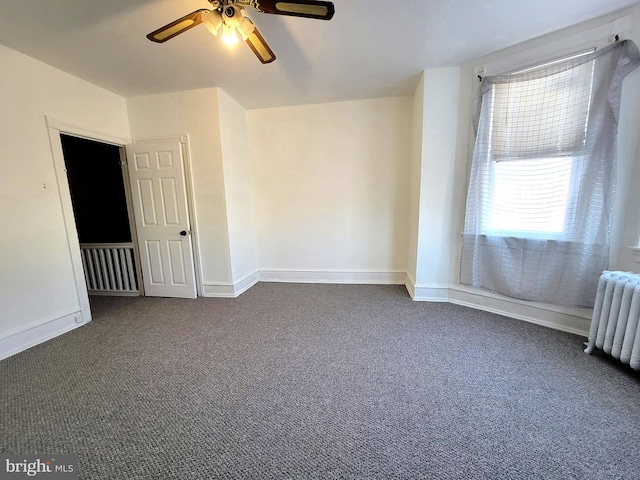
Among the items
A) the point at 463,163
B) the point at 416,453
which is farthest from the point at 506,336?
the point at 463,163

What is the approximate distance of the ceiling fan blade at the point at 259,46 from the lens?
5.38 feet

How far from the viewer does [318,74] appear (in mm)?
2652

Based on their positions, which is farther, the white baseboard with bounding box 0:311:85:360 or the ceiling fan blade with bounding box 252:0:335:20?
the white baseboard with bounding box 0:311:85:360

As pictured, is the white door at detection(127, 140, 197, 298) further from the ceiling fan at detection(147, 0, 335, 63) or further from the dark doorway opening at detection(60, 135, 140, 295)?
the ceiling fan at detection(147, 0, 335, 63)

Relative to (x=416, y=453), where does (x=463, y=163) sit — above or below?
above

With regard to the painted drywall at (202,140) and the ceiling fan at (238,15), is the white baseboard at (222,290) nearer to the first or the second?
the painted drywall at (202,140)

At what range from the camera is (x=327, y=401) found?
153 cm

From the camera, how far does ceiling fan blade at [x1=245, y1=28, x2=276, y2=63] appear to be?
5.38 feet

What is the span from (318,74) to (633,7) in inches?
101

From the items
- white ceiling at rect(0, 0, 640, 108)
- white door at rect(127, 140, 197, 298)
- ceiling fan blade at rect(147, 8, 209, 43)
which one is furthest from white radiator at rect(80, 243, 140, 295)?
ceiling fan blade at rect(147, 8, 209, 43)

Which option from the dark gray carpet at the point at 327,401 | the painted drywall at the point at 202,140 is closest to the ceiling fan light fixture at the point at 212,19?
the painted drywall at the point at 202,140

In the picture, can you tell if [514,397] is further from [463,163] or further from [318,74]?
[318,74]

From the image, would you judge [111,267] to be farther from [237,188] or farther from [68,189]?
[237,188]

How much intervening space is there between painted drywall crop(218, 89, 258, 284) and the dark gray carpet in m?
1.20
